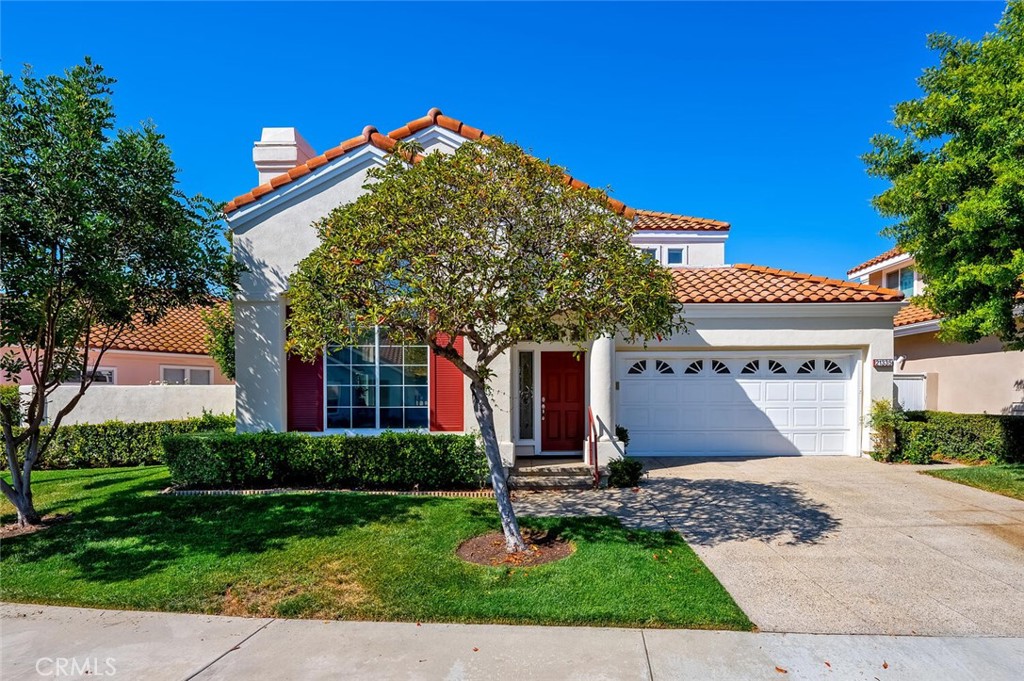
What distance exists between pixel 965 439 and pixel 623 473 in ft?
26.2

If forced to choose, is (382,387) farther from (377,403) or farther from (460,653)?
(460,653)

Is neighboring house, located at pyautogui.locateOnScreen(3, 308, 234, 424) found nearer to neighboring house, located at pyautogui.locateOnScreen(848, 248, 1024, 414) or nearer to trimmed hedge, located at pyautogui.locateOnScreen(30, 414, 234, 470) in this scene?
trimmed hedge, located at pyautogui.locateOnScreen(30, 414, 234, 470)

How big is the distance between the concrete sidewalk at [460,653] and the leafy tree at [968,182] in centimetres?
636

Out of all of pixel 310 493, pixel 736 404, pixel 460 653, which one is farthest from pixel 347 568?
pixel 736 404

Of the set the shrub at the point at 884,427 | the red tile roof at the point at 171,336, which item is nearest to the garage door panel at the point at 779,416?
the shrub at the point at 884,427

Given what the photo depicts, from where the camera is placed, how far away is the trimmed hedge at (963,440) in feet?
36.0

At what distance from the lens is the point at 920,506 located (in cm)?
797

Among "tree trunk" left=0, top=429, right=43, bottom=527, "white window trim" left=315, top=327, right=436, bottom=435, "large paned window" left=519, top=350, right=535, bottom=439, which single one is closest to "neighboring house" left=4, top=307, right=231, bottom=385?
"white window trim" left=315, top=327, right=436, bottom=435

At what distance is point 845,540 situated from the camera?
651cm

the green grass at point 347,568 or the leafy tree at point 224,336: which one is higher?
the leafy tree at point 224,336

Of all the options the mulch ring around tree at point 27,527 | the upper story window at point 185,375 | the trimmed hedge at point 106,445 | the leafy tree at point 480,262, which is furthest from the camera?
the upper story window at point 185,375

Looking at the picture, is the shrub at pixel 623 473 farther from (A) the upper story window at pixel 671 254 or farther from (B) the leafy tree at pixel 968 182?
(A) the upper story window at pixel 671 254

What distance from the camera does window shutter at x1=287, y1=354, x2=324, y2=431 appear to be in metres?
9.69

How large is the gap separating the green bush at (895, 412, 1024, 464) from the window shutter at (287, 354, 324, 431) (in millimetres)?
11851
